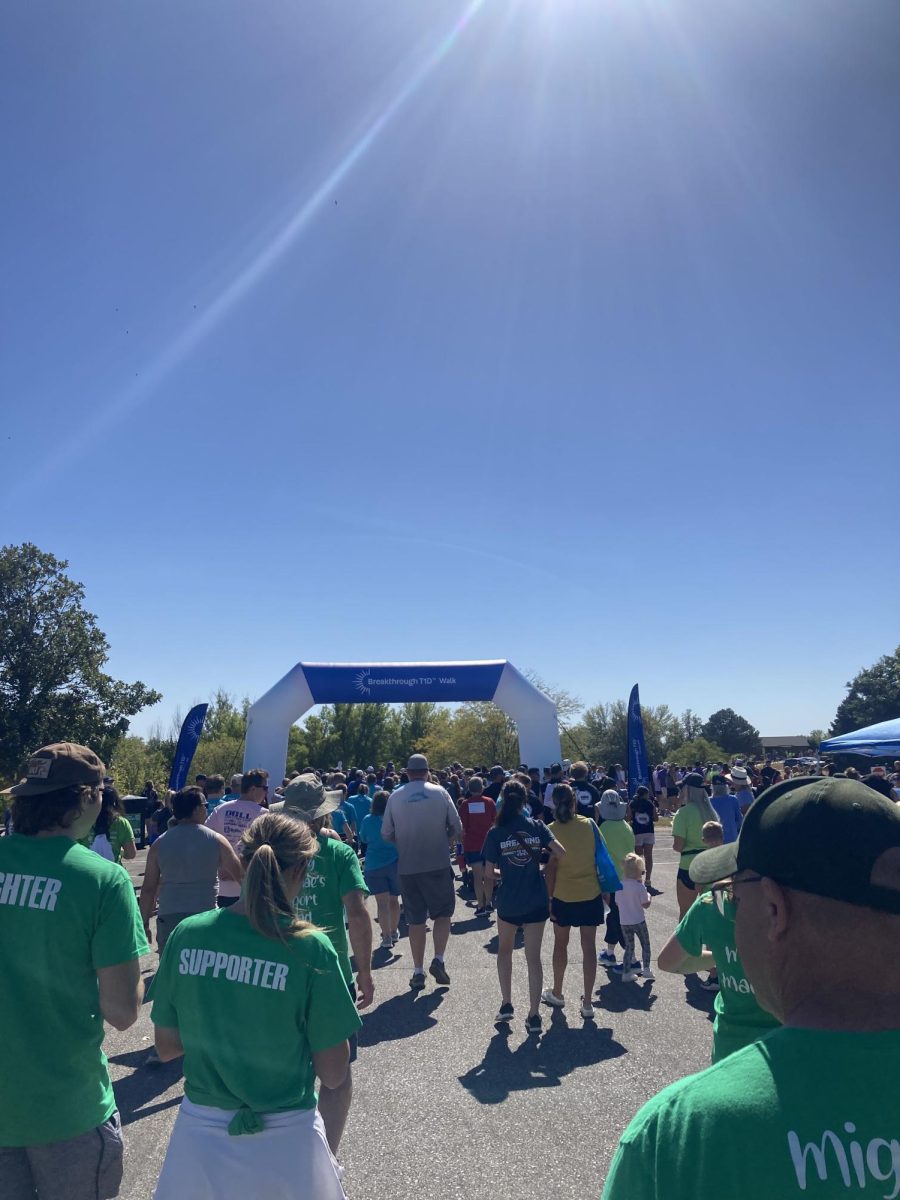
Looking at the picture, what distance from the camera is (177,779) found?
17.5m

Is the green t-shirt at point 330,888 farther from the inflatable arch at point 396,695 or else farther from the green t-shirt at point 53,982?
the inflatable arch at point 396,695

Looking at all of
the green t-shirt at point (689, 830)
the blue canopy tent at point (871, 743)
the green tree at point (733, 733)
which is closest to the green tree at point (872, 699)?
the green tree at point (733, 733)

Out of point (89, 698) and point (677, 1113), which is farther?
point (89, 698)

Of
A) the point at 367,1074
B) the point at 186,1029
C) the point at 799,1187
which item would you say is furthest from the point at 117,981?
the point at 367,1074

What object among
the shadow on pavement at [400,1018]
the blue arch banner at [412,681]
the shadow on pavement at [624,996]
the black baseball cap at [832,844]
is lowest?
the shadow on pavement at [400,1018]

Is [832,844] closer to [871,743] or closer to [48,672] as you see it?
[871,743]

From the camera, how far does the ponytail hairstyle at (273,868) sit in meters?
2.23

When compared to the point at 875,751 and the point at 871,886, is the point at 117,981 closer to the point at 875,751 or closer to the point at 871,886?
the point at 871,886

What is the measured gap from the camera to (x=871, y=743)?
14156 millimetres

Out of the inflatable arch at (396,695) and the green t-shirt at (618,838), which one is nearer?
the green t-shirt at (618,838)

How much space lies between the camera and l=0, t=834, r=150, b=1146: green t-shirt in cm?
213

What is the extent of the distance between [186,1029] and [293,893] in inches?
18.7

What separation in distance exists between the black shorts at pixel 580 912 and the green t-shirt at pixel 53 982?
437cm

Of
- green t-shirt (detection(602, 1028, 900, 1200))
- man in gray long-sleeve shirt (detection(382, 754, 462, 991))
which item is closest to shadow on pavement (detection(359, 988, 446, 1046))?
man in gray long-sleeve shirt (detection(382, 754, 462, 991))
